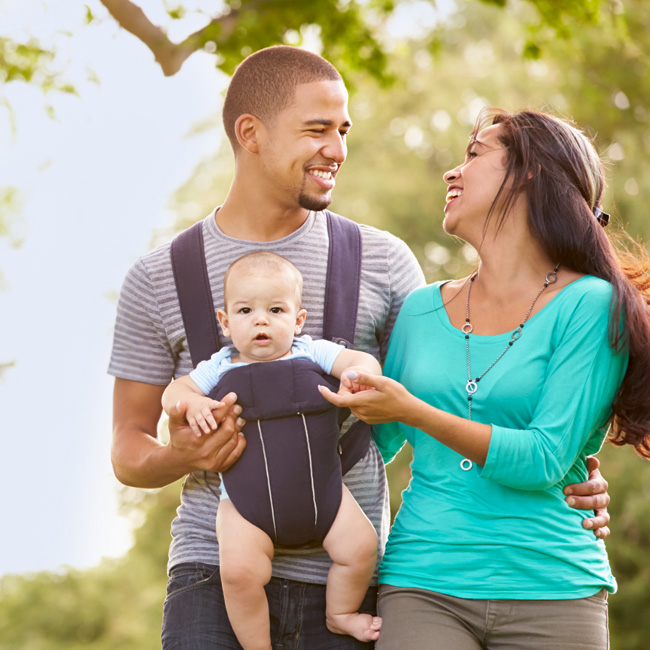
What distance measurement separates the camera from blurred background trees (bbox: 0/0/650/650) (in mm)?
10625

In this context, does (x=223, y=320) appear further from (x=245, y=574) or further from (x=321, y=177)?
(x=245, y=574)

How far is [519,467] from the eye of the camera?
259cm

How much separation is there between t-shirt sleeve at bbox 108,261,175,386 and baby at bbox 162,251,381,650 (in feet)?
0.95

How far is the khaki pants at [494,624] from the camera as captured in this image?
2590 mm

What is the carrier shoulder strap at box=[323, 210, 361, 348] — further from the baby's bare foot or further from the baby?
the baby's bare foot

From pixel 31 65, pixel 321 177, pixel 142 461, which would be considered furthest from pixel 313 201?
pixel 31 65

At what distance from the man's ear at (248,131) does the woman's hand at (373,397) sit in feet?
3.42

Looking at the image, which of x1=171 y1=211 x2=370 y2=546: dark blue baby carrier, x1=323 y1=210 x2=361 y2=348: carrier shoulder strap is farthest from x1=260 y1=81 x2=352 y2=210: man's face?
x1=171 y1=211 x2=370 y2=546: dark blue baby carrier

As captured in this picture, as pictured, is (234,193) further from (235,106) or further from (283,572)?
(283,572)

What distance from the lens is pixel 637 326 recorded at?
2.73 m

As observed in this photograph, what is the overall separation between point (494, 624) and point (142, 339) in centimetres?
141

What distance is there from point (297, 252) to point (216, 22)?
2637 millimetres

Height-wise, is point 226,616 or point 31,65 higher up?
point 31,65

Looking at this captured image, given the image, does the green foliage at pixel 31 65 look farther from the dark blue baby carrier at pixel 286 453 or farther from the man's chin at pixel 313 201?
the dark blue baby carrier at pixel 286 453
